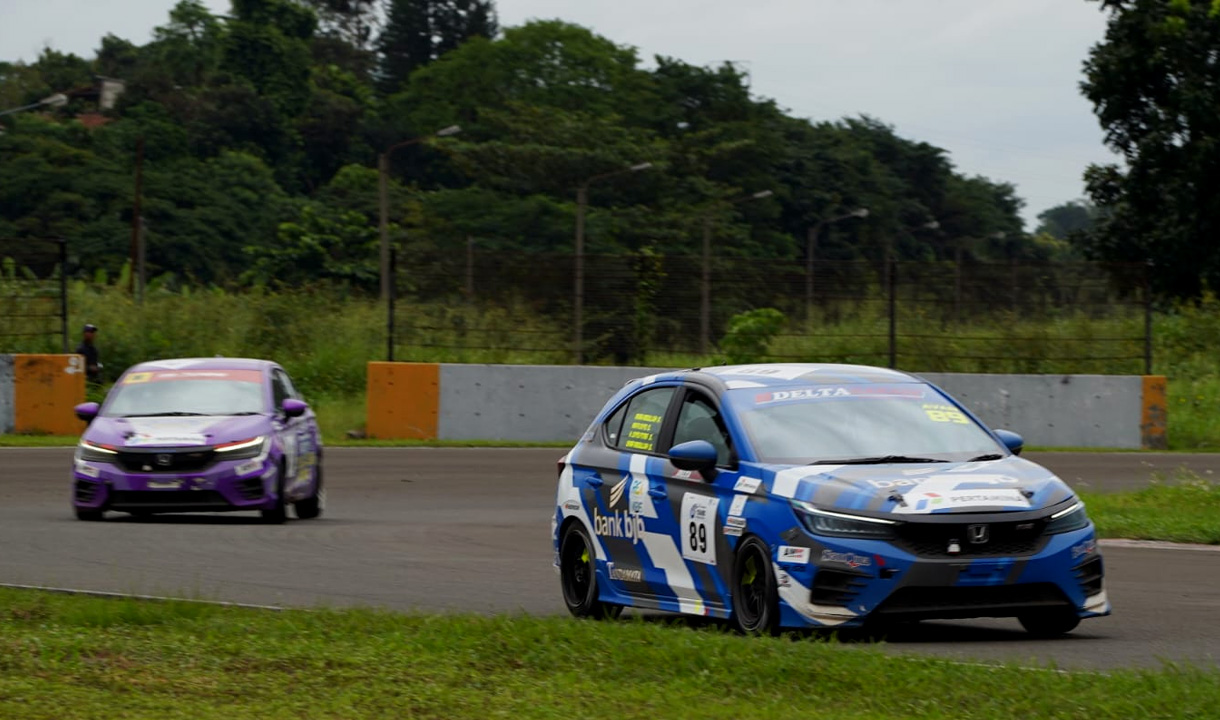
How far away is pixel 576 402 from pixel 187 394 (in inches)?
451

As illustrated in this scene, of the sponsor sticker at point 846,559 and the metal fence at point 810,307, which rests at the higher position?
the metal fence at point 810,307

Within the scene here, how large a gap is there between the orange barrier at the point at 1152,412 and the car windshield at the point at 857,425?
19541 mm

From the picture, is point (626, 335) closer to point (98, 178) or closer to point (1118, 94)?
point (1118, 94)

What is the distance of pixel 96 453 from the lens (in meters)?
17.1

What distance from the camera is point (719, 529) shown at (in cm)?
973

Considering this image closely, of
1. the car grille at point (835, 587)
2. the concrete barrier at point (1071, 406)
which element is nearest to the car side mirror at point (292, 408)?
the car grille at point (835, 587)

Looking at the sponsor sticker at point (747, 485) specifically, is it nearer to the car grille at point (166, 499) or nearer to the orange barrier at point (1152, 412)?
the car grille at point (166, 499)

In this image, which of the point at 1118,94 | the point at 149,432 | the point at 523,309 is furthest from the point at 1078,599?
the point at 1118,94

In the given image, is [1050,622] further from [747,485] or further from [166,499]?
[166,499]

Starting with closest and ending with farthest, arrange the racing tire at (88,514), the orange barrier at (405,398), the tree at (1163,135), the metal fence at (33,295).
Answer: the racing tire at (88,514), the orange barrier at (405,398), the metal fence at (33,295), the tree at (1163,135)

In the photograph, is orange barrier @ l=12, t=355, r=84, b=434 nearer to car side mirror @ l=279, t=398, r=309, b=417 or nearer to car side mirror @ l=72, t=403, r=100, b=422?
car side mirror @ l=72, t=403, r=100, b=422

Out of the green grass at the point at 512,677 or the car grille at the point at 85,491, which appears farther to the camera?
the car grille at the point at 85,491

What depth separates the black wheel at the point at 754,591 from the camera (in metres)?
9.20

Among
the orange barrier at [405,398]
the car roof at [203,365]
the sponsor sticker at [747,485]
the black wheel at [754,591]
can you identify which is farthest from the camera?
the orange barrier at [405,398]
